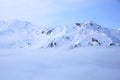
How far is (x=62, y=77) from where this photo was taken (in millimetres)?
174000

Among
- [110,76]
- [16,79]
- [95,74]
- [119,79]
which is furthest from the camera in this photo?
[95,74]

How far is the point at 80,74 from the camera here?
18475 centimetres

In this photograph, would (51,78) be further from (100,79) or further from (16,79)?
(100,79)

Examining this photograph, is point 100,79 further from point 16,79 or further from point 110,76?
point 16,79

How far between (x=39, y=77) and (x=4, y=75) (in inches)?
1064

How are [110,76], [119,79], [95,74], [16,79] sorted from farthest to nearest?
[95,74] → [110,76] → [16,79] → [119,79]

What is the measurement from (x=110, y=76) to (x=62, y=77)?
3767 cm

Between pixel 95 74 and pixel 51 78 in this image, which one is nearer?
pixel 51 78

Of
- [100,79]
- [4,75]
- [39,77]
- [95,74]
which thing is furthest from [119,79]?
[4,75]

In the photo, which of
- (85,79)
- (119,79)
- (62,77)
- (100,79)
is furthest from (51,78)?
(119,79)

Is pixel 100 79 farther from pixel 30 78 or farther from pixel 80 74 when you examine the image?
pixel 30 78

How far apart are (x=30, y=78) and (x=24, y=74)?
10634 millimetres

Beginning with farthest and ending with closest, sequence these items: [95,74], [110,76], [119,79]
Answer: [95,74] < [110,76] < [119,79]

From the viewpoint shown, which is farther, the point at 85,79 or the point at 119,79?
the point at 85,79
